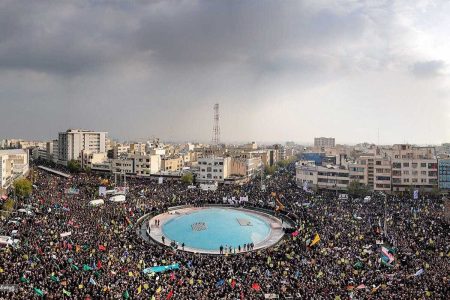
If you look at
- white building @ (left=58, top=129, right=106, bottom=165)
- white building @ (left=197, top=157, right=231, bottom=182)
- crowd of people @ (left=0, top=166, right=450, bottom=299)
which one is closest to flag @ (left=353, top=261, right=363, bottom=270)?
crowd of people @ (left=0, top=166, right=450, bottom=299)

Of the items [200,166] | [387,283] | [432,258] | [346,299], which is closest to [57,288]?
[346,299]

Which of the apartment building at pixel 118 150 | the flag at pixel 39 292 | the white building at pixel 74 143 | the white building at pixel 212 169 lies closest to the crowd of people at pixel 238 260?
the flag at pixel 39 292

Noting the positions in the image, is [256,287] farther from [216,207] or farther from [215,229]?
[216,207]

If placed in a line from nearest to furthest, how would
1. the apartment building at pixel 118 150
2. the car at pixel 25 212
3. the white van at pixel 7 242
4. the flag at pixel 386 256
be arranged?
the flag at pixel 386 256, the white van at pixel 7 242, the car at pixel 25 212, the apartment building at pixel 118 150

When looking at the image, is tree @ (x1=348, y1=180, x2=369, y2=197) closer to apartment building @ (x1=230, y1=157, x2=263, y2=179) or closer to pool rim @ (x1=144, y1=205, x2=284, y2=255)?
pool rim @ (x1=144, y1=205, x2=284, y2=255)

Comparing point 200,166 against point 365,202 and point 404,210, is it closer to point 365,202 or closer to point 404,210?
point 365,202

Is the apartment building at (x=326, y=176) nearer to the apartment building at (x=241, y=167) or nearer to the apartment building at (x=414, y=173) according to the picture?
the apartment building at (x=414, y=173)
